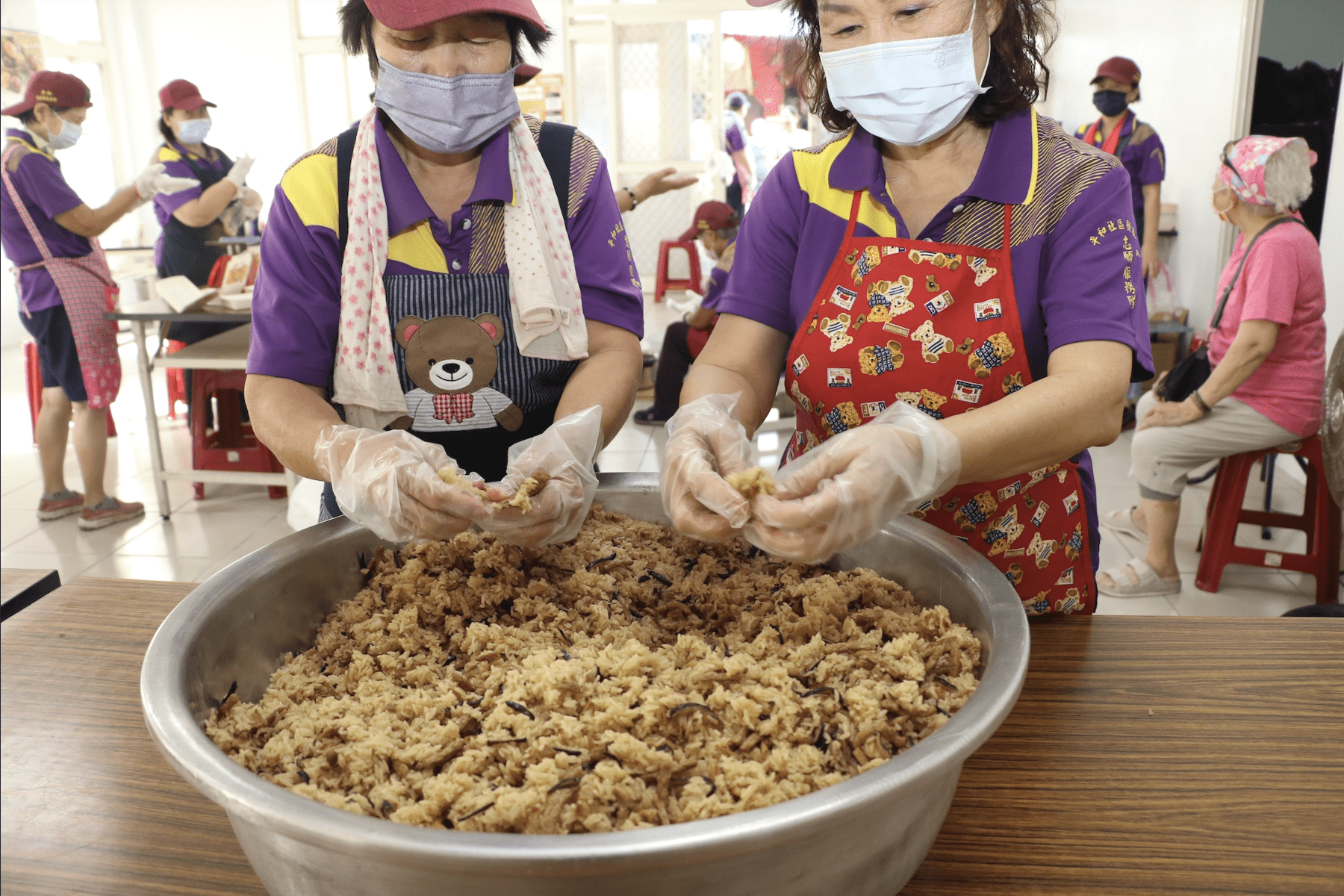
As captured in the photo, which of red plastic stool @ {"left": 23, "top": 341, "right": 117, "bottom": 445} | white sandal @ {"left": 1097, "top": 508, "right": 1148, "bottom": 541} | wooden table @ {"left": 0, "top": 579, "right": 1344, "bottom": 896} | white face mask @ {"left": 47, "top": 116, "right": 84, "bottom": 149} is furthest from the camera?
red plastic stool @ {"left": 23, "top": 341, "right": 117, "bottom": 445}

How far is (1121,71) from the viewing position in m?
5.08

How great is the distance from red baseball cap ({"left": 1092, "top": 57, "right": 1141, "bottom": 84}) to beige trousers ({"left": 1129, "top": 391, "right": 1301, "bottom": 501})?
2707 mm

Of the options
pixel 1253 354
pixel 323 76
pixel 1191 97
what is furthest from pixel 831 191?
pixel 323 76

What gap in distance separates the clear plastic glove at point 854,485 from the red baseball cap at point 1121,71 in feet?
16.4

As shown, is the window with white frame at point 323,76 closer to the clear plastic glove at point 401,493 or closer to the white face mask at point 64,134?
the white face mask at point 64,134

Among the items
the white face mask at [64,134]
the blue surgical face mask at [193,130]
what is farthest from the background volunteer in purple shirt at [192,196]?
the white face mask at [64,134]

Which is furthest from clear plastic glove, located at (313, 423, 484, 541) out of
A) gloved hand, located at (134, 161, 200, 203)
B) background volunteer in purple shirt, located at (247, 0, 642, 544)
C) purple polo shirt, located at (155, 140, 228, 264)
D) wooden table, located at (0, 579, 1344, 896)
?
purple polo shirt, located at (155, 140, 228, 264)

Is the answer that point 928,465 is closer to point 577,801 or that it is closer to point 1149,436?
point 577,801

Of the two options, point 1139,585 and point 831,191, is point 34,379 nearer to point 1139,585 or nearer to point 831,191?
point 831,191

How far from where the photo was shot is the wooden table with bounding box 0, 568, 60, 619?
1224 mm

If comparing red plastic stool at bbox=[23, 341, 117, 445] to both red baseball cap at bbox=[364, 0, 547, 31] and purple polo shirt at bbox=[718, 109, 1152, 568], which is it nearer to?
red baseball cap at bbox=[364, 0, 547, 31]

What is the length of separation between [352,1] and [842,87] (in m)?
0.73

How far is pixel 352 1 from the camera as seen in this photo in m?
1.36

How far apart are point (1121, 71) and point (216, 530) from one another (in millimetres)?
5187
